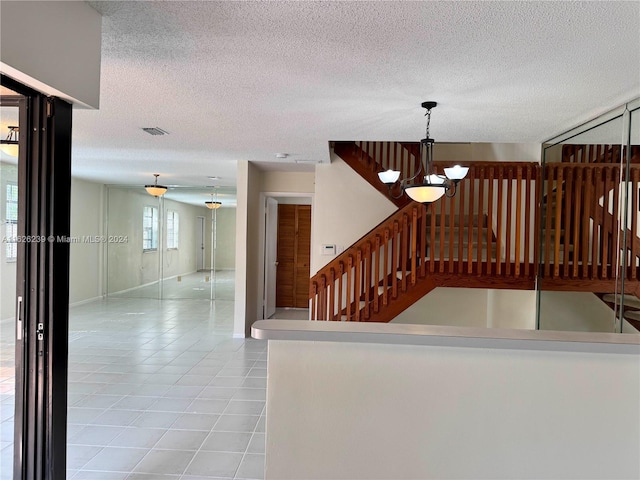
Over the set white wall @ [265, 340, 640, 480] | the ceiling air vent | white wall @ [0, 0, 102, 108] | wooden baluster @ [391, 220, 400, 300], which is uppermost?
the ceiling air vent

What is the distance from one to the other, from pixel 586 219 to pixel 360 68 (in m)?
2.83

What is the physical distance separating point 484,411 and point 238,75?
Result: 2.31 m

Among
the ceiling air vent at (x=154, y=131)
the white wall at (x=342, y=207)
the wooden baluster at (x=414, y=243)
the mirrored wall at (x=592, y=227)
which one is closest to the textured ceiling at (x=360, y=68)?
the ceiling air vent at (x=154, y=131)

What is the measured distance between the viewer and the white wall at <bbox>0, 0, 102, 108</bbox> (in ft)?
4.76

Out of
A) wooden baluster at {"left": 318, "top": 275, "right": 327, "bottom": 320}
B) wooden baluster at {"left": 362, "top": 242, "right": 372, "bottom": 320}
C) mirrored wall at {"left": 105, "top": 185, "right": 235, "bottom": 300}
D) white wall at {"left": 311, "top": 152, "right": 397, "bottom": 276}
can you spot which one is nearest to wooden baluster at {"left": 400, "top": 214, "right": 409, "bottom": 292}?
wooden baluster at {"left": 362, "top": 242, "right": 372, "bottom": 320}

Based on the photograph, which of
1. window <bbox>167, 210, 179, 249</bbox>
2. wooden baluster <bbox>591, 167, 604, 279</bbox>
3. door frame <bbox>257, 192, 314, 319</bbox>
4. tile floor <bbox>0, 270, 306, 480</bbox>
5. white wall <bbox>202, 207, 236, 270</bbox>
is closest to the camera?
tile floor <bbox>0, 270, 306, 480</bbox>

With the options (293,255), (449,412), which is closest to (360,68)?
(449,412)

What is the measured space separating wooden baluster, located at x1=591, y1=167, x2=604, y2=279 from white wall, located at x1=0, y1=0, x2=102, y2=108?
390 cm

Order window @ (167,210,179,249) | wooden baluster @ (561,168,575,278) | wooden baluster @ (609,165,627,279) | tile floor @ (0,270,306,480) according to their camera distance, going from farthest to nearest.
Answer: window @ (167,210,179,249), wooden baluster @ (561,168,575,278), wooden baluster @ (609,165,627,279), tile floor @ (0,270,306,480)

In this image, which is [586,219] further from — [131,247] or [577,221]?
[131,247]

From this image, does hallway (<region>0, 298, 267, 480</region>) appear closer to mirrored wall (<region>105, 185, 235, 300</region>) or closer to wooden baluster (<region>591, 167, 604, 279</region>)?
mirrored wall (<region>105, 185, 235, 300</region>)

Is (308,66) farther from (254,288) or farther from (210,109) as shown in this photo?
(254,288)

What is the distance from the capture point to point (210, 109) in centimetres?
333

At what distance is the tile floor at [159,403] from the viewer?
2631 millimetres
